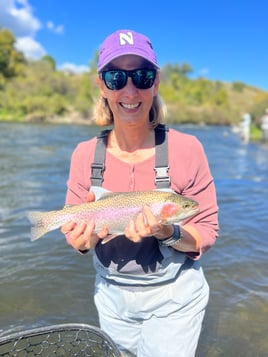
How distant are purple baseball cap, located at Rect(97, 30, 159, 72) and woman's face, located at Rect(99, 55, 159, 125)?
0.05 metres

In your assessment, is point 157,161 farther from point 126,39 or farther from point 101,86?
point 126,39

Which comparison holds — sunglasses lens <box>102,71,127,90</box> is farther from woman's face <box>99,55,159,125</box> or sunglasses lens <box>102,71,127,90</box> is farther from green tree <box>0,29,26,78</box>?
green tree <box>0,29,26,78</box>

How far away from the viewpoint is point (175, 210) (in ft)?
7.43

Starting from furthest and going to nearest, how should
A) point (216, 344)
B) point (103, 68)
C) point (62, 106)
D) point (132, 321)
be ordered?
point (62, 106), point (216, 344), point (132, 321), point (103, 68)

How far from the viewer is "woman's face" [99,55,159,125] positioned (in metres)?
2.46

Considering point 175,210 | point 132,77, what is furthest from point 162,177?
point 132,77

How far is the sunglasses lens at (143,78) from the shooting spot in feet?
8.04

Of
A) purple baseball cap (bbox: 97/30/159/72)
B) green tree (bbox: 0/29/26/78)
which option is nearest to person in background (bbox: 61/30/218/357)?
purple baseball cap (bbox: 97/30/159/72)

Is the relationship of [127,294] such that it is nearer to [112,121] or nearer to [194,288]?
[194,288]

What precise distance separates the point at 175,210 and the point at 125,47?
102cm

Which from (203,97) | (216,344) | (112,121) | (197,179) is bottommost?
(216,344)

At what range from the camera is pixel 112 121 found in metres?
2.91

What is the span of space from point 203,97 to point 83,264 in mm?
100913

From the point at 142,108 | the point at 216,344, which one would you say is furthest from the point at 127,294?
the point at 216,344
